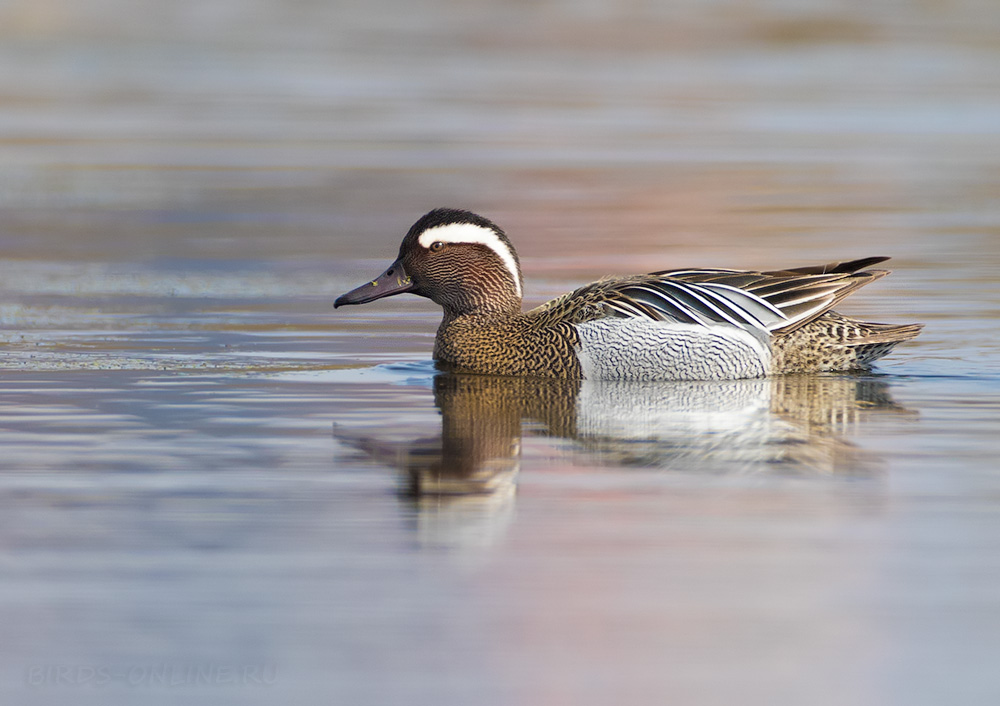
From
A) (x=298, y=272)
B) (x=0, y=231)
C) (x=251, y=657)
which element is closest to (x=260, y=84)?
(x=0, y=231)

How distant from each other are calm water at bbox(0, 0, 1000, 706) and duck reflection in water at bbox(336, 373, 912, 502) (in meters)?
0.03

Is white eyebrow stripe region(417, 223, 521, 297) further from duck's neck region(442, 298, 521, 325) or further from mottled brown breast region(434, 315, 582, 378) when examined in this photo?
mottled brown breast region(434, 315, 582, 378)

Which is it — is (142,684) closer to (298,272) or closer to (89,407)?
(89,407)

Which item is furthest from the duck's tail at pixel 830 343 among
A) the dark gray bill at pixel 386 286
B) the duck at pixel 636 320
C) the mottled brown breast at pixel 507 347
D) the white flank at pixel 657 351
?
the dark gray bill at pixel 386 286

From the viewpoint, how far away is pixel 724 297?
1027 cm

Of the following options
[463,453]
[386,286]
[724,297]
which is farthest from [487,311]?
[463,453]

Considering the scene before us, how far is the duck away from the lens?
33.1ft

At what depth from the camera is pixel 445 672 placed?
484 centimetres

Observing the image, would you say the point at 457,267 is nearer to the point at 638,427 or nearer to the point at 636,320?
the point at 636,320

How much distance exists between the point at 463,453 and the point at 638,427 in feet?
3.45

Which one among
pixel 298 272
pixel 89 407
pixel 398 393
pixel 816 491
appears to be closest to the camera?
pixel 816 491

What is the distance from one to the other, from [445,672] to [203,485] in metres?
2.38

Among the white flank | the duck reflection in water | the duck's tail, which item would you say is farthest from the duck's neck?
the duck's tail

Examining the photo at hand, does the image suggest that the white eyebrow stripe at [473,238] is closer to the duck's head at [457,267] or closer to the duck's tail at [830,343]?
the duck's head at [457,267]
